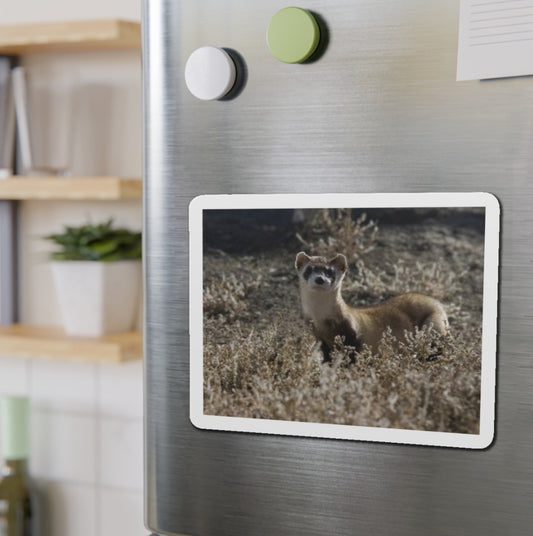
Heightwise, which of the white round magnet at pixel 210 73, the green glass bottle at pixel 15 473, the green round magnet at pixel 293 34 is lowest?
the green glass bottle at pixel 15 473

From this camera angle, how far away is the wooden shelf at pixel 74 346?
1.16m

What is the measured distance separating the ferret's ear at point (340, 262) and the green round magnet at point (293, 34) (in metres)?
0.15

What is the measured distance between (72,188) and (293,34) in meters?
0.66

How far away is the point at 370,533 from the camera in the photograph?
0.61 m

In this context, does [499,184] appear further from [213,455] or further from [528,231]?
[213,455]

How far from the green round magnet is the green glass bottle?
0.88 m

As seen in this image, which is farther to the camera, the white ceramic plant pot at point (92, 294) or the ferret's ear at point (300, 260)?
the white ceramic plant pot at point (92, 294)

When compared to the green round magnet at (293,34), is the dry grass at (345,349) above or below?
below

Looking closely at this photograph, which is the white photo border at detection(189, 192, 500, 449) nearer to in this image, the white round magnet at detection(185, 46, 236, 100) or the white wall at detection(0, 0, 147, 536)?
the white round magnet at detection(185, 46, 236, 100)

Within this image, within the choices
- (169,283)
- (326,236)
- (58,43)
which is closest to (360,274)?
(326,236)

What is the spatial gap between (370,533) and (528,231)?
26 cm

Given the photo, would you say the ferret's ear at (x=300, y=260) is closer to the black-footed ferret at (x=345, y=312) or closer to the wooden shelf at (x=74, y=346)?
the black-footed ferret at (x=345, y=312)

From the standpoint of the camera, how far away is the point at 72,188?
117cm

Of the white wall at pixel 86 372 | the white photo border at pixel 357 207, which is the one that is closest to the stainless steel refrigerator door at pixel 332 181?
the white photo border at pixel 357 207
